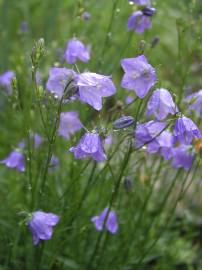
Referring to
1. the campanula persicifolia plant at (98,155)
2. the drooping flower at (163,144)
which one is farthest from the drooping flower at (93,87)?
the drooping flower at (163,144)

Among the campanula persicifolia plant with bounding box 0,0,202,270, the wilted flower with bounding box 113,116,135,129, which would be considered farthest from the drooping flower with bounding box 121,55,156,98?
the wilted flower with bounding box 113,116,135,129

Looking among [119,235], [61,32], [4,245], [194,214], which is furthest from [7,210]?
[61,32]

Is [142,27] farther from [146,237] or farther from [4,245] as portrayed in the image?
[4,245]

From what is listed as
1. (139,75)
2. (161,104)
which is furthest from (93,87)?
(161,104)

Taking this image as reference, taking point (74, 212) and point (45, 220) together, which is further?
point (74, 212)

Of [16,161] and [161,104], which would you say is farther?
[16,161]

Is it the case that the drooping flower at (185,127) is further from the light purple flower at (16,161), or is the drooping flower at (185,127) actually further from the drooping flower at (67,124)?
the light purple flower at (16,161)

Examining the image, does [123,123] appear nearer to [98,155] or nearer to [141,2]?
[98,155]
